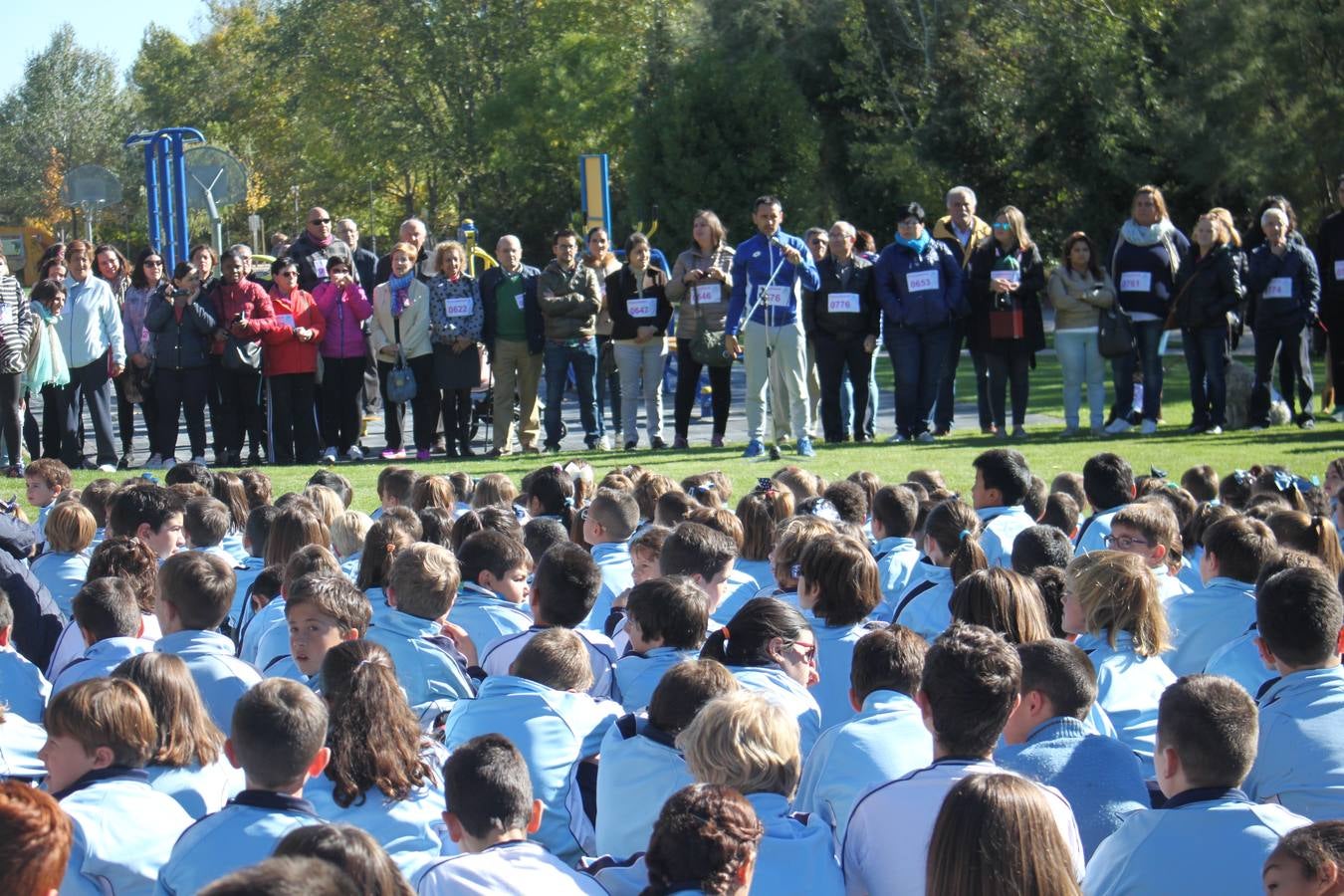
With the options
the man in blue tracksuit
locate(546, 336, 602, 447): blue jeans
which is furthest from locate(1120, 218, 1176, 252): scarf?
locate(546, 336, 602, 447): blue jeans

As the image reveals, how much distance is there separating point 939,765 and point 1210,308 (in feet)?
38.8

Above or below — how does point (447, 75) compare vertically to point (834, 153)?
above

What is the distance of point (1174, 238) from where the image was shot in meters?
15.8

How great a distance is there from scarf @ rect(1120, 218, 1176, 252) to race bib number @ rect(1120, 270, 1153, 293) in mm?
307

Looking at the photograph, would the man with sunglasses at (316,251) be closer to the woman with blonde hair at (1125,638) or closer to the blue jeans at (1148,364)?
the blue jeans at (1148,364)

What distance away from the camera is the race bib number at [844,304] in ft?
50.4

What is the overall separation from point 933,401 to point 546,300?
386 centimetres

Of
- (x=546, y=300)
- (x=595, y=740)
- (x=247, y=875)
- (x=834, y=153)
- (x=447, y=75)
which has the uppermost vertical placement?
(x=447, y=75)

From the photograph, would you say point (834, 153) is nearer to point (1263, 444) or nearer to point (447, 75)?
point (447, 75)

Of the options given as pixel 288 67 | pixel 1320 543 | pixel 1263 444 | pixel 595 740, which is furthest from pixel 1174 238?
pixel 288 67

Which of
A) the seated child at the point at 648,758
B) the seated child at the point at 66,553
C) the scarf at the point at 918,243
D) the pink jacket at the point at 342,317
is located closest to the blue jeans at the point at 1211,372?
the scarf at the point at 918,243

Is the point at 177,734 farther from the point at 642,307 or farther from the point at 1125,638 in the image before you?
the point at 642,307

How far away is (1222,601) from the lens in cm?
646

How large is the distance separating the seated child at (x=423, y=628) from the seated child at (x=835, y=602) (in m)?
1.32
